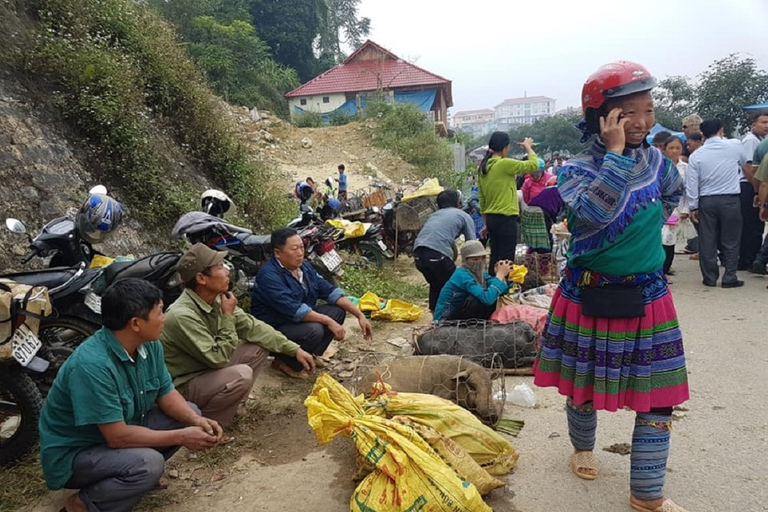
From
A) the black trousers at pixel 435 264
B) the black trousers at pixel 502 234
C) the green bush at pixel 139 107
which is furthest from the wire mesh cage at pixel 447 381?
the green bush at pixel 139 107

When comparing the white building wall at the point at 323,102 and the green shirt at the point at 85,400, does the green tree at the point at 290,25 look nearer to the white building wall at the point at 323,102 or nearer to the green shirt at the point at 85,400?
the white building wall at the point at 323,102

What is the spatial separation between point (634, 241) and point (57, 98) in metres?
6.72

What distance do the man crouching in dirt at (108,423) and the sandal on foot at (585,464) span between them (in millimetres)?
1872

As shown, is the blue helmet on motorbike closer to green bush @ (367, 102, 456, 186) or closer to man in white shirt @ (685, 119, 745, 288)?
man in white shirt @ (685, 119, 745, 288)

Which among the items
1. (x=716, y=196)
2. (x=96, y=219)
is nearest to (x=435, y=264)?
(x=96, y=219)

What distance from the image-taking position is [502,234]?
A: 629cm

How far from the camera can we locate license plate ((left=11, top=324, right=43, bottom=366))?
2887 millimetres

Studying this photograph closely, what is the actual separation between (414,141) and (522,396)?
19.7 metres

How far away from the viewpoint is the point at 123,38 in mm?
7973

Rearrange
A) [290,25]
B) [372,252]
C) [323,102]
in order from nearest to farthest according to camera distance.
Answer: [372,252] → [323,102] → [290,25]

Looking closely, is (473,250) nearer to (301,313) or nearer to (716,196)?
(301,313)

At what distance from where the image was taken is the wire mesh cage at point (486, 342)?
4.27 metres

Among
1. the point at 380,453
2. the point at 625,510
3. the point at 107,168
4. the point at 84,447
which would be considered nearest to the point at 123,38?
the point at 107,168

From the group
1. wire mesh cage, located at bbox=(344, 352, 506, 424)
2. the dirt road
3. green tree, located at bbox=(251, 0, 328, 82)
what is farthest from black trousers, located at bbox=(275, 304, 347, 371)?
green tree, located at bbox=(251, 0, 328, 82)
